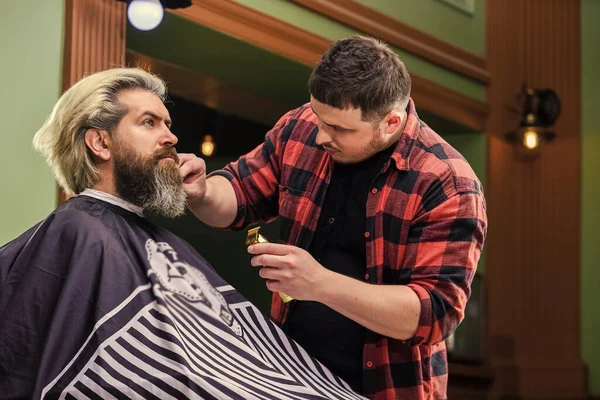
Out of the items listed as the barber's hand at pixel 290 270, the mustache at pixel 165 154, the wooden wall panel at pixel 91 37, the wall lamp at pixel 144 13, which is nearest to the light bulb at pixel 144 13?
the wall lamp at pixel 144 13

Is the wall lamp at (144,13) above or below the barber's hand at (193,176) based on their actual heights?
above

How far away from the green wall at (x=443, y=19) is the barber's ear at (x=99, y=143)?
10.4 feet

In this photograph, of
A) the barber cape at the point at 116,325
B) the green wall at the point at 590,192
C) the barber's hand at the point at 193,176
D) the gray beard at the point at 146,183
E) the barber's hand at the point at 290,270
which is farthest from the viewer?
the green wall at the point at 590,192

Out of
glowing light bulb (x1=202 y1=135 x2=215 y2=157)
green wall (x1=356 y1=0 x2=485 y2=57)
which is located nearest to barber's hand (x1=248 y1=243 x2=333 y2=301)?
green wall (x1=356 y1=0 x2=485 y2=57)

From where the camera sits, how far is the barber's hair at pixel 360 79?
241 centimetres

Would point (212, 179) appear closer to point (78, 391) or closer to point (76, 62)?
point (78, 391)


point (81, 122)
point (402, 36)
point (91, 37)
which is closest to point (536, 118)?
point (402, 36)

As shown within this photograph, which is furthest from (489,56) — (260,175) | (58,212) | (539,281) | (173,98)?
(58,212)

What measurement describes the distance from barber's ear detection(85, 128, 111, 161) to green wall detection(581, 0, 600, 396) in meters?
4.96

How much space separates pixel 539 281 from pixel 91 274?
A: 5068mm

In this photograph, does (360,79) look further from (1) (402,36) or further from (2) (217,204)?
(1) (402,36)

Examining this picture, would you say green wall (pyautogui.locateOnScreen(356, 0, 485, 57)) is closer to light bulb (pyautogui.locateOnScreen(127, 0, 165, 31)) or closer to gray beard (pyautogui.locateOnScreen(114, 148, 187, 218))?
light bulb (pyautogui.locateOnScreen(127, 0, 165, 31))

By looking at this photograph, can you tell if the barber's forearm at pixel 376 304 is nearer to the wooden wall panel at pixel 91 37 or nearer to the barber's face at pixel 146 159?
the barber's face at pixel 146 159

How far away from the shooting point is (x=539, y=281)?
6672mm
